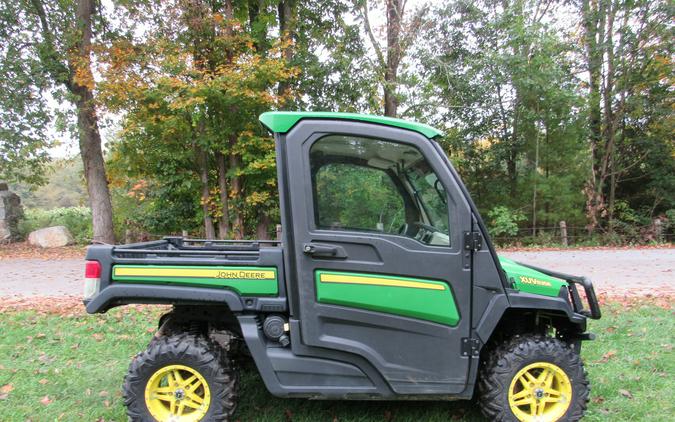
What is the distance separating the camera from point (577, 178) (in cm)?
1432

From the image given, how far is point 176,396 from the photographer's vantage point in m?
2.66

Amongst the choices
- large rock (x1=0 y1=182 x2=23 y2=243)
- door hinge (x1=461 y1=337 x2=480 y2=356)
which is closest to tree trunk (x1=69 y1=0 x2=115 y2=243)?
large rock (x1=0 y1=182 x2=23 y2=243)

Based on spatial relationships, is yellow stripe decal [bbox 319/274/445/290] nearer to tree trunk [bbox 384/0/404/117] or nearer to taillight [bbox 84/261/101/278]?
taillight [bbox 84/261/101/278]

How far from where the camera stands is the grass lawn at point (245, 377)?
2980 millimetres

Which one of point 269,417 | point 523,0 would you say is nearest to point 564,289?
point 269,417

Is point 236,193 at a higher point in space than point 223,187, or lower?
lower

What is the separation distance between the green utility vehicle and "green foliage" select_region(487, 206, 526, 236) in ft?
34.8

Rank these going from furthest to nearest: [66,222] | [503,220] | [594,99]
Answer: [66,222]
[594,99]
[503,220]

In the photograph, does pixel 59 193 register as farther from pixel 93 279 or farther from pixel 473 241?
pixel 473 241

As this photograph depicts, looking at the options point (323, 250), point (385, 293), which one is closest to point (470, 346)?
point (385, 293)

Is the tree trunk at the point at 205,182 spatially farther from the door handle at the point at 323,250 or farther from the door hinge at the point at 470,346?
the door hinge at the point at 470,346

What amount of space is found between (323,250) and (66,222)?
16.1 meters

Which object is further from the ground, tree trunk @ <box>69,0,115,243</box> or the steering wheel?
tree trunk @ <box>69,0,115,243</box>

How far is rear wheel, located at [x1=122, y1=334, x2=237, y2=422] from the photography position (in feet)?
8.61
